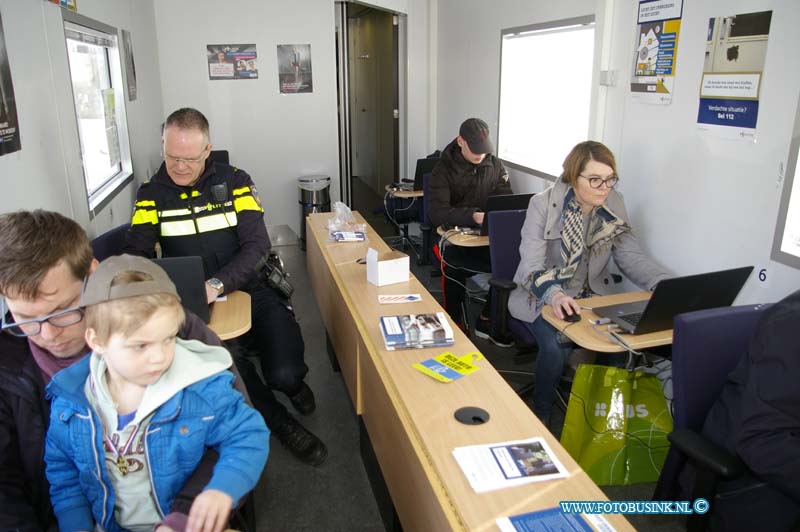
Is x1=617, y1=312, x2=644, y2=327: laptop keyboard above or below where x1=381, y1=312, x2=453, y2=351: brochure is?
below

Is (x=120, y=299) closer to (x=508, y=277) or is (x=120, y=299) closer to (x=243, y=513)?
(x=243, y=513)

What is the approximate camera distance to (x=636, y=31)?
10.4ft

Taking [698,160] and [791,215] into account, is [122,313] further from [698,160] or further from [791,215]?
[698,160]

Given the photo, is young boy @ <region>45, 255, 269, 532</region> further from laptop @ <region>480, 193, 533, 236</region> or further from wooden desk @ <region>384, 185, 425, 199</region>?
wooden desk @ <region>384, 185, 425, 199</region>

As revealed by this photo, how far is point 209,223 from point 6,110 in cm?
89

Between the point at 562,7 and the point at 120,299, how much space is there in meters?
3.58

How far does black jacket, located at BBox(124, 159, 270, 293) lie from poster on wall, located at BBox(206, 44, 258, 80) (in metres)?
3.62

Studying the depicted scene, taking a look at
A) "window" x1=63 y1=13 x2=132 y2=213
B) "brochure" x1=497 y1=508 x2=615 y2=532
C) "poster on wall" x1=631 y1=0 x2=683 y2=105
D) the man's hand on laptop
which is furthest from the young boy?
"poster on wall" x1=631 y1=0 x2=683 y2=105

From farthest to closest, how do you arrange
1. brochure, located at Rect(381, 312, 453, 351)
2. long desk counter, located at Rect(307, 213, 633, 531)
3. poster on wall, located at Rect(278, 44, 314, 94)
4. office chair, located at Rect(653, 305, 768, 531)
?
1. poster on wall, located at Rect(278, 44, 314, 94)
2. brochure, located at Rect(381, 312, 453, 351)
3. office chair, located at Rect(653, 305, 768, 531)
4. long desk counter, located at Rect(307, 213, 633, 531)

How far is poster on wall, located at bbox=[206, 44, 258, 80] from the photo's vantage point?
5.98 m

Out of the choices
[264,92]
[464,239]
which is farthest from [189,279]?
[264,92]

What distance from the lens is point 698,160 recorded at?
9.18ft

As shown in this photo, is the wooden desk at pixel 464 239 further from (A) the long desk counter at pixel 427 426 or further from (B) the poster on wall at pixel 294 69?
(B) the poster on wall at pixel 294 69

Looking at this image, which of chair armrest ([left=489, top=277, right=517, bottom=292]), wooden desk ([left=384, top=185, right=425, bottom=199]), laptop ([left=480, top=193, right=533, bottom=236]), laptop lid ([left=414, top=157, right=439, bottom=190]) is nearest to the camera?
chair armrest ([left=489, top=277, right=517, bottom=292])
